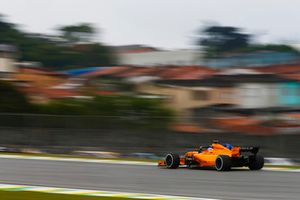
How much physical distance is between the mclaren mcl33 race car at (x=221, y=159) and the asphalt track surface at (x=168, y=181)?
537 millimetres

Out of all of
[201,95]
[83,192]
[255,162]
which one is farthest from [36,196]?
[201,95]

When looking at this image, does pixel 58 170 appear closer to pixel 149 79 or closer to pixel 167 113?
pixel 167 113

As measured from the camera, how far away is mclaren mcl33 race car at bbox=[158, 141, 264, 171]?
45.4 feet

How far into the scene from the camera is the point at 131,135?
2053 centimetres

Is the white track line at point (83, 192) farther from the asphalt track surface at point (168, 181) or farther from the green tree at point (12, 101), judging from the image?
the green tree at point (12, 101)

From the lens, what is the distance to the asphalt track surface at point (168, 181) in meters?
9.36

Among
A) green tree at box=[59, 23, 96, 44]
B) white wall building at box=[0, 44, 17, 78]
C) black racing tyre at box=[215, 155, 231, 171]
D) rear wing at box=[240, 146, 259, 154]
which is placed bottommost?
black racing tyre at box=[215, 155, 231, 171]

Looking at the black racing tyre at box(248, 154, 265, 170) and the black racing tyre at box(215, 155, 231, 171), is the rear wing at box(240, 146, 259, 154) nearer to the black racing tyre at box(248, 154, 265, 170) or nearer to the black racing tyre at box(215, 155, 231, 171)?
the black racing tyre at box(248, 154, 265, 170)

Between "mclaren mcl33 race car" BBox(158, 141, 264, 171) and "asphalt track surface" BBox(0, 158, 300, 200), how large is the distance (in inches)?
21.1

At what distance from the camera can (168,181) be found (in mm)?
11172

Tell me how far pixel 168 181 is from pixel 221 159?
9.28 feet

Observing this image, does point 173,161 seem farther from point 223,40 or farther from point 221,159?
point 223,40

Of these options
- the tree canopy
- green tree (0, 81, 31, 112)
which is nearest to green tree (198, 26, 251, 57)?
the tree canopy

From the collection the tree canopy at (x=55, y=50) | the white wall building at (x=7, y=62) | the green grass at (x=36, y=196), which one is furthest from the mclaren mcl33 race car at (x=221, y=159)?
the tree canopy at (x=55, y=50)
